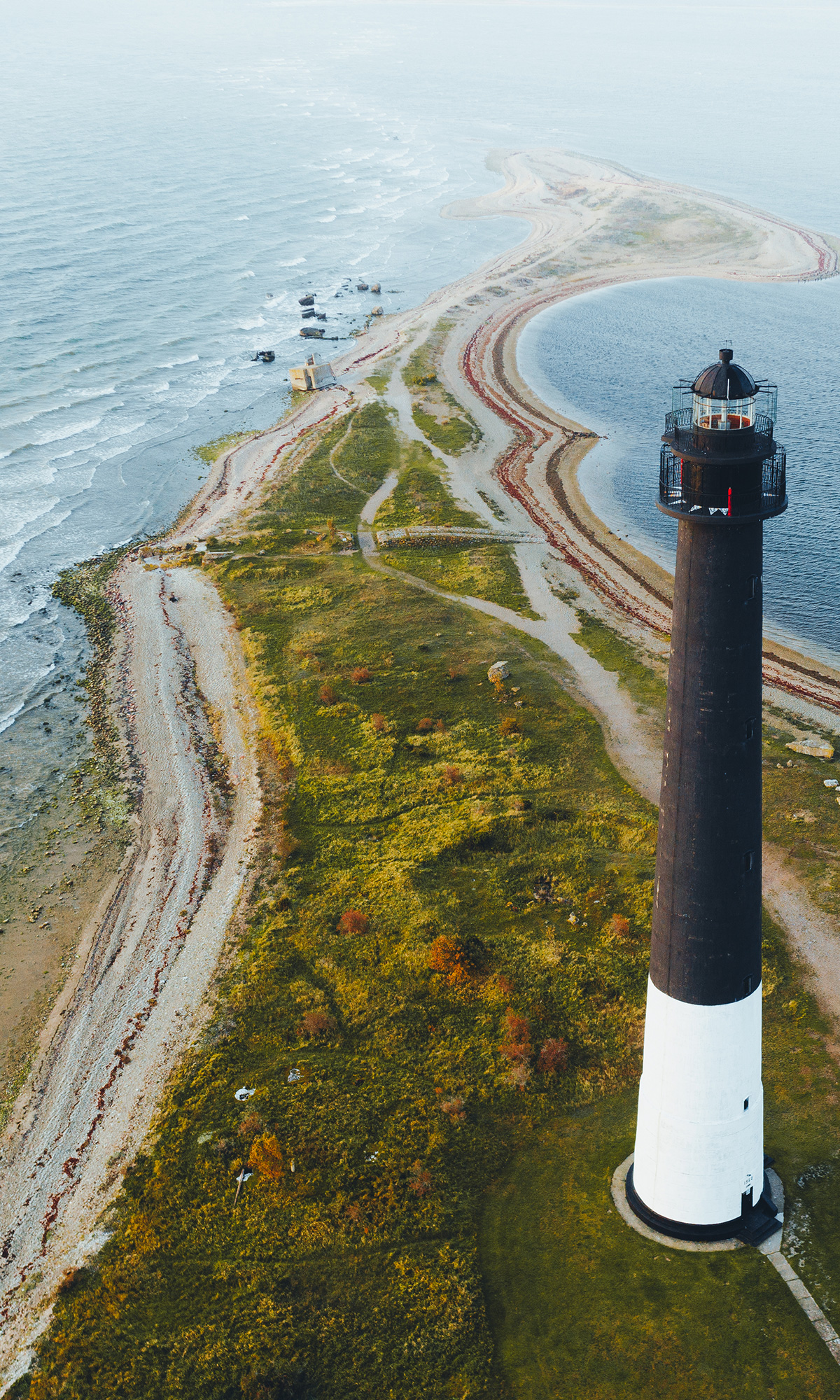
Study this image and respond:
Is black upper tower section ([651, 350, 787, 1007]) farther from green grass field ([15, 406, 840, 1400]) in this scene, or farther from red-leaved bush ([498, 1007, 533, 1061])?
red-leaved bush ([498, 1007, 533, 1061])

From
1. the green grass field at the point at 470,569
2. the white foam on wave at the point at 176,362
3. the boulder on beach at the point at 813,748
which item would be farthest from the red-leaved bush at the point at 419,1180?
the white foam on wave at the point at 176,362

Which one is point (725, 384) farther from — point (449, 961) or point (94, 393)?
point (94, 393)

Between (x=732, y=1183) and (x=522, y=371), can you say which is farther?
(x=522, y=371)

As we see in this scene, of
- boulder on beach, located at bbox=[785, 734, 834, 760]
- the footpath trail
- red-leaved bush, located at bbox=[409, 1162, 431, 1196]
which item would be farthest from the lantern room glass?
boulder on beach, located at bbox=[785, 734, 834, 760]

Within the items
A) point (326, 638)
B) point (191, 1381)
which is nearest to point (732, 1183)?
point (191, 1381)

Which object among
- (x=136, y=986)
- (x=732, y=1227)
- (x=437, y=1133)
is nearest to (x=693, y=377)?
(x=136, y=986)

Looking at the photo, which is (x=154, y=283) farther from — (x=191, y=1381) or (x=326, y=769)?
(x=191, y=1381)

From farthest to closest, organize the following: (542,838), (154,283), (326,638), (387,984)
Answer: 1. (154,283)
2. (326,638)
3. (542,838)
4. (387,984)
